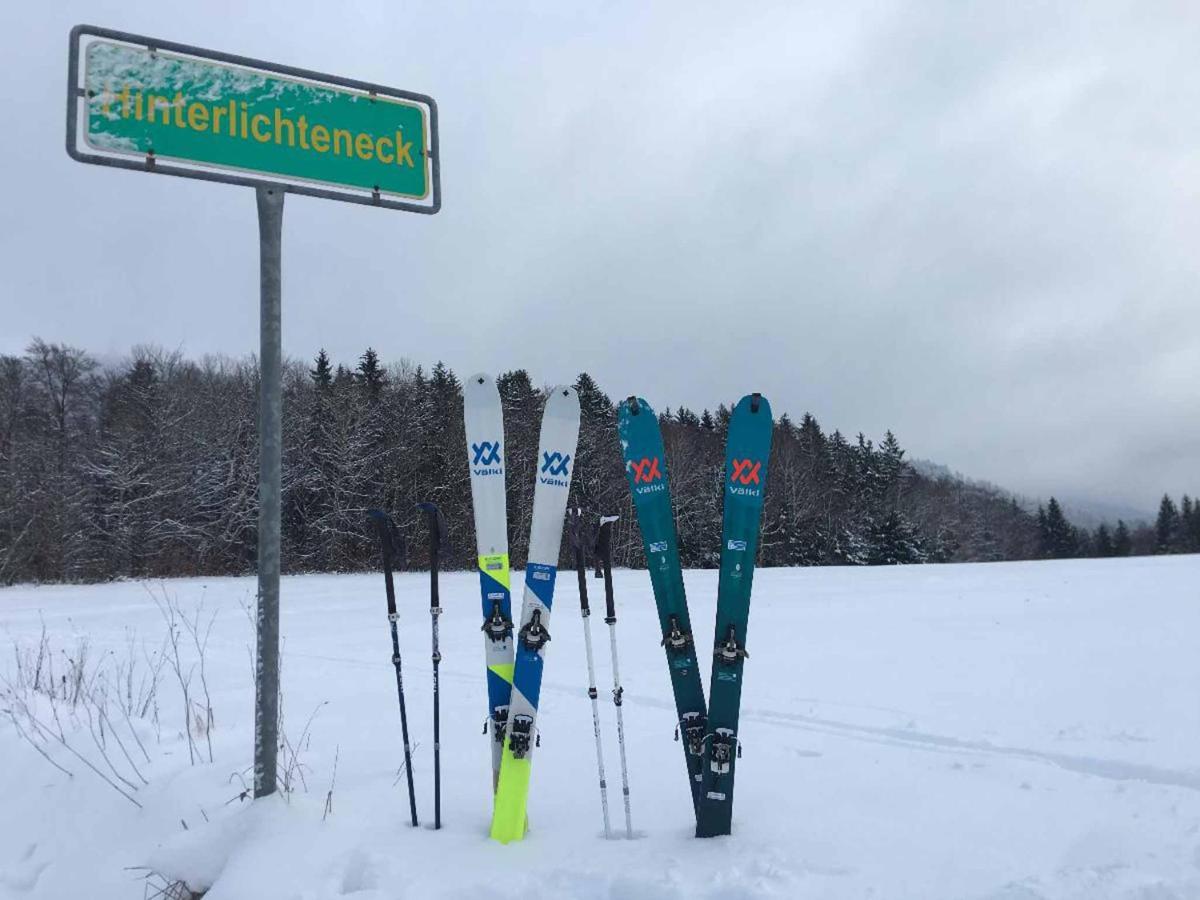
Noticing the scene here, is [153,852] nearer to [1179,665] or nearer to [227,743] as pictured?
[227,743]

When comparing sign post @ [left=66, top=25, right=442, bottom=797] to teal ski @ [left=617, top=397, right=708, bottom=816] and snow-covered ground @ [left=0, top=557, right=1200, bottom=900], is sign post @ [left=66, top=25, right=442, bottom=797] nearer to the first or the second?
snow-covered ground @ [left=0, top=557, right=1200, bottom=900]

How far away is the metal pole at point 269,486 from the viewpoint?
2.69 metres

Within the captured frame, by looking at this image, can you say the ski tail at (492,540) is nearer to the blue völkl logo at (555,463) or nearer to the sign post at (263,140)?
the blue völkl logo at (555,463)

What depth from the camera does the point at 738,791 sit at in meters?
3.58

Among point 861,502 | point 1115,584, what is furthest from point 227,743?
point 861,502

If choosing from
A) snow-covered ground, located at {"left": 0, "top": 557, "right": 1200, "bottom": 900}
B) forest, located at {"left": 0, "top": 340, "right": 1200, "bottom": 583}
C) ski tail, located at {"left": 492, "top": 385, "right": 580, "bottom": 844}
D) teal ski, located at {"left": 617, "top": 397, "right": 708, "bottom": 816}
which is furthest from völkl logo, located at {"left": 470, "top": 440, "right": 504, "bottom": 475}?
forest, located at {"left": 0, "top": 340, "right": 1200, "bottom": 583}

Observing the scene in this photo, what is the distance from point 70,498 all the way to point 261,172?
98.3 feet

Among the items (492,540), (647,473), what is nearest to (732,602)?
(647,473)

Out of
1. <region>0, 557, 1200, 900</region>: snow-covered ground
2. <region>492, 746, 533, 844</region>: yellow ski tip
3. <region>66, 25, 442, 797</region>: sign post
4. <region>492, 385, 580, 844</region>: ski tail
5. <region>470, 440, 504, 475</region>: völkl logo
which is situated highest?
<region>66, 25, 442, 797</region>: sign post

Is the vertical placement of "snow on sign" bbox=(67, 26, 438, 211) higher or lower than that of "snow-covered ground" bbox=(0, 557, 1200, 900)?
higher

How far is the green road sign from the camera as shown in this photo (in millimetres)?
2611

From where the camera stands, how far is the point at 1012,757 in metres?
4.13

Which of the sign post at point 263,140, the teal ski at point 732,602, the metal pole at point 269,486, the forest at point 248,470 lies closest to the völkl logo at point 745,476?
the teal ski at point 732,602

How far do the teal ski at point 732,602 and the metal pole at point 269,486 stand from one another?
1.62m
